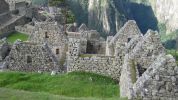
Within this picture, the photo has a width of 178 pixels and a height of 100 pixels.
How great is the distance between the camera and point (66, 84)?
21859 millimetres

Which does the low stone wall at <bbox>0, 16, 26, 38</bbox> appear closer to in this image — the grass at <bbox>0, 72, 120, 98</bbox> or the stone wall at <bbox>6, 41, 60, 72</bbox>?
the stone wall at <bbox>6, 41, 60, 72</bbox>

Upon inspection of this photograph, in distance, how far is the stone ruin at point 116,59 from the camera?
14453 millimetres

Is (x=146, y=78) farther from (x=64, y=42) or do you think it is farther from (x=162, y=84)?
(x=64, y=42)

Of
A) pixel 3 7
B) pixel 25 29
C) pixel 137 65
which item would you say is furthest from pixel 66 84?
pixel 3 7

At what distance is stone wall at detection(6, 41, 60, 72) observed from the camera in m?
27.0

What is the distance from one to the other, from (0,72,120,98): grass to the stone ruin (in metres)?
0.58

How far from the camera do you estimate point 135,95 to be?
47.9 ft

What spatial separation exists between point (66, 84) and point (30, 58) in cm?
561

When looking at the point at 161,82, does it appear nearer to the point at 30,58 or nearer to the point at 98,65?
the point at 98,65

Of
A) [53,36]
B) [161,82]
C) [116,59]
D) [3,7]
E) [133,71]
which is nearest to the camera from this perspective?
[161,82]

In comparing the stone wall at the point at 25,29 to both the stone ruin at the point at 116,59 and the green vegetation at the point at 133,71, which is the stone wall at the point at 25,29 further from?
the green vegetation at the point at 133,71

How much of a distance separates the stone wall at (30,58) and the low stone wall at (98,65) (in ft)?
8.59

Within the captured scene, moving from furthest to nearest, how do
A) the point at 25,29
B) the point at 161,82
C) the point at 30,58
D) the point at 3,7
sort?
1. the point at 3,7
2. the point at 25,29
3. the point at 30,58
4. the point at 161,82

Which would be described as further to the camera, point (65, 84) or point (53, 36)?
point (53, 36)
